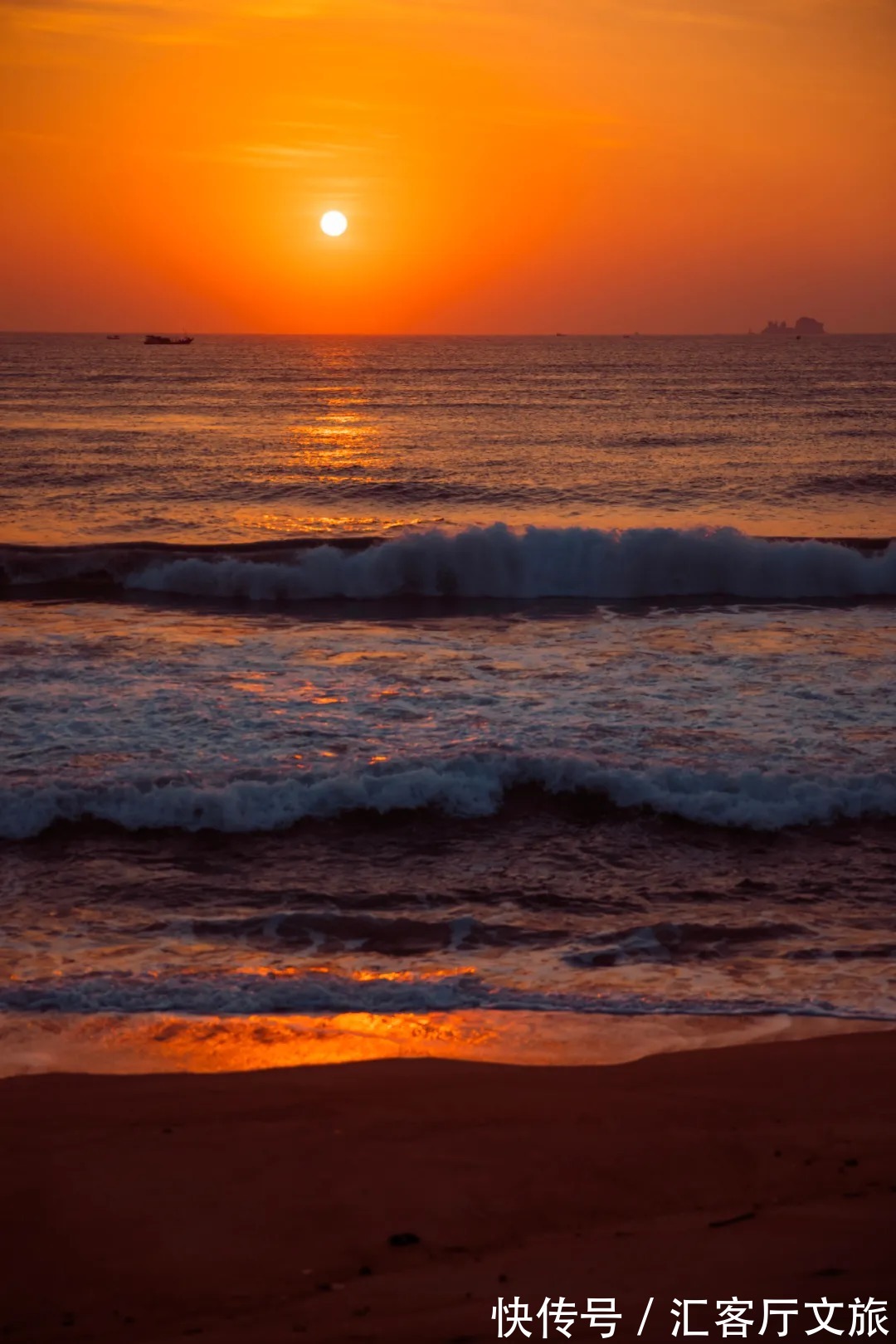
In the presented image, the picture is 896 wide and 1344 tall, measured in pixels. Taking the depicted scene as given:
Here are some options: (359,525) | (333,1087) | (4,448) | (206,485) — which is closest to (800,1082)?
(333,1087)

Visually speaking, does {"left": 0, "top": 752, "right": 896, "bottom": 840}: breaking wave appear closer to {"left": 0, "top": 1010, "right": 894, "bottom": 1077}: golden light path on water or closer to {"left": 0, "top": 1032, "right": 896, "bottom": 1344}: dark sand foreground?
{"left": 0, "top": 1010, "right": 894, "bottom": 1077}: golden light path on water

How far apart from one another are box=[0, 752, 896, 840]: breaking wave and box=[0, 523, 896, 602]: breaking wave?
32.9ft

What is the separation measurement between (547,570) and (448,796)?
37.7 ft

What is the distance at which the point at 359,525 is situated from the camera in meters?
24.3

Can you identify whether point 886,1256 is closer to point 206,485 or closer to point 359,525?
point 359,525

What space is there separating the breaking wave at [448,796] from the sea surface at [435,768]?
0.08ft

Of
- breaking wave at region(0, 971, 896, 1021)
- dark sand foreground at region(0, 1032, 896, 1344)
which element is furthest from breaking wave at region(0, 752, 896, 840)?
dark sand foreground at region(0, 1032, 896, 1344)

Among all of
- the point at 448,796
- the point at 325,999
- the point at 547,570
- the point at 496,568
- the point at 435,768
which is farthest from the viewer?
the point at 547,570

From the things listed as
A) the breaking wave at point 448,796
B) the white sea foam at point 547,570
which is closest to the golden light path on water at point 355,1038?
the breaking wave at point 448,796

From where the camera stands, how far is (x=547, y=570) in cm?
2047

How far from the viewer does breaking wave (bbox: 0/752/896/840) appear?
29.4 feet

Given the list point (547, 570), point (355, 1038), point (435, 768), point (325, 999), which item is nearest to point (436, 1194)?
point (355, 1038)

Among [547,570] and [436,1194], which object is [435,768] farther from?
[547,570]

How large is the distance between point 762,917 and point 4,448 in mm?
31426
